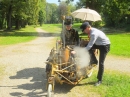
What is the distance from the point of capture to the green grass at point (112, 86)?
7.27 m

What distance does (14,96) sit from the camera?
691 centimetres

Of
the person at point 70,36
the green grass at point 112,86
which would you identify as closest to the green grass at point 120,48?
the green grass at point 112,86

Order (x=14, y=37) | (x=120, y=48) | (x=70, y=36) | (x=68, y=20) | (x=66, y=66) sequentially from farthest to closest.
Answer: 1. (x=14, y=37)
2. (x=120, y=48)
3. (x=70, y=36)
4. (x=68, y=20)
5. (x=66, y=66)

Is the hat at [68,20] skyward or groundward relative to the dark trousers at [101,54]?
skyward

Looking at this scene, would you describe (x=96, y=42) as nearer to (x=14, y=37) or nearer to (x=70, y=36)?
(x=70, y=36)

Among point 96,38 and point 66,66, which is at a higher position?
point 96,38

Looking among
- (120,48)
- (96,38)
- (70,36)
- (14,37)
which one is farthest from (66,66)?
(14,37)

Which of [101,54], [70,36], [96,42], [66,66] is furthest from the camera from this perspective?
[70,36]

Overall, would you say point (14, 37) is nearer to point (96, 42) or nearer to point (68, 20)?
point (68, 20)

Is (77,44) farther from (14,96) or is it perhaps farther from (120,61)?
(120,61)

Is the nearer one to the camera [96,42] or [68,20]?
[96,42]

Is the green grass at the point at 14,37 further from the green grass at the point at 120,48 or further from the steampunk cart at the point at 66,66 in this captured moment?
the steampunk cart at the point at 66,66

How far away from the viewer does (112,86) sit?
315 inches

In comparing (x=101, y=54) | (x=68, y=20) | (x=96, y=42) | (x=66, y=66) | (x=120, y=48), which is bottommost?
(x=120, y=48)
